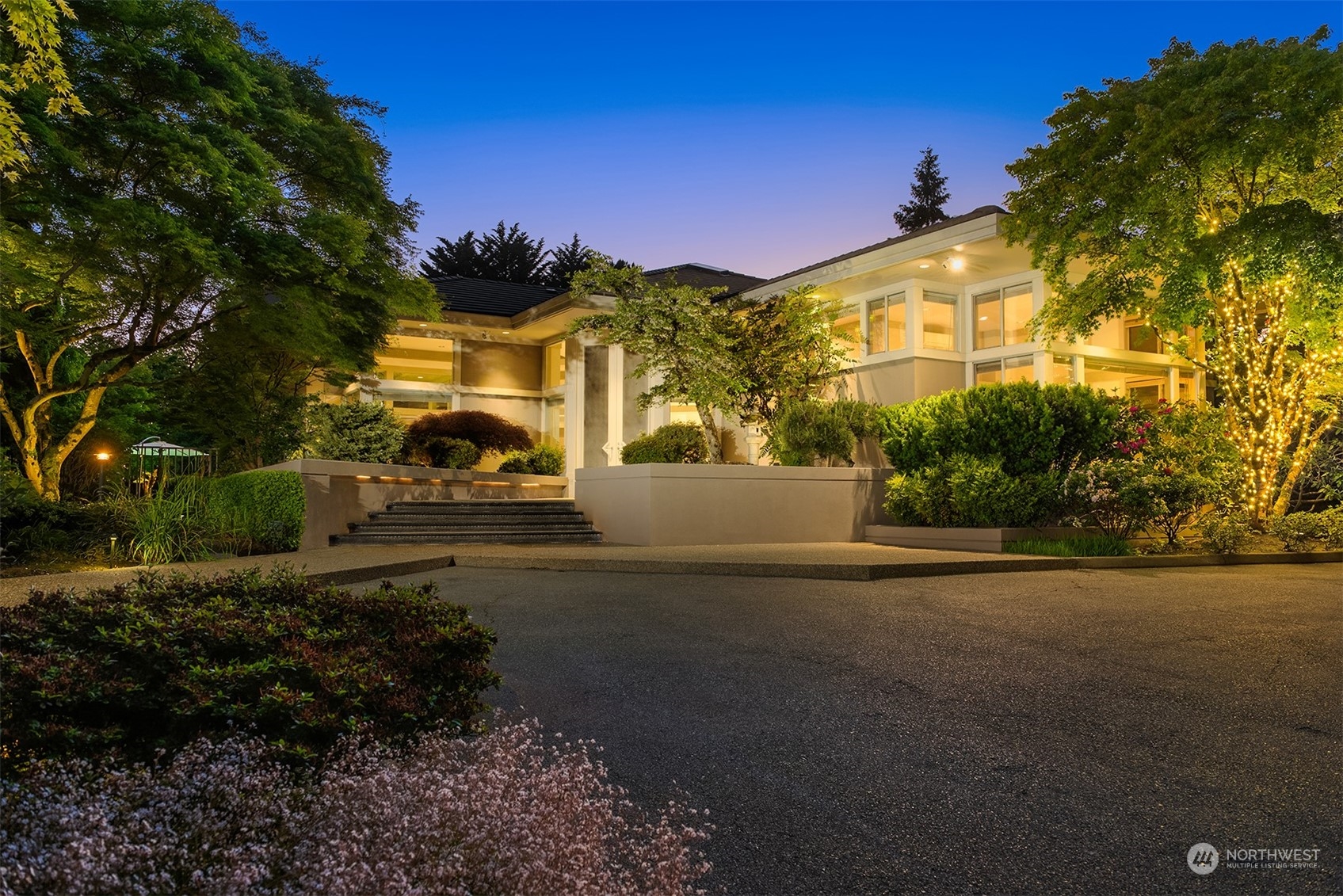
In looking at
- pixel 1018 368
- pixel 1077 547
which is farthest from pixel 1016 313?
pixel 1077 547

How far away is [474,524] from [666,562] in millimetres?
5820

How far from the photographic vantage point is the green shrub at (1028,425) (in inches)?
485

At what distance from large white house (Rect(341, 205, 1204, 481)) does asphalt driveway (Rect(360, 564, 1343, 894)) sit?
10.1m

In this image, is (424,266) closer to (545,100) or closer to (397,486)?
(545,100)

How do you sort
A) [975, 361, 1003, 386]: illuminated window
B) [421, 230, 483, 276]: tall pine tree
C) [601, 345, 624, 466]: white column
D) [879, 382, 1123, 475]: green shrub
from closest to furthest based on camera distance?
1. [879, 382, 1123, 475]: green shrub
2. [975, 361, 1003, 386]: illuminated window
3. [601, 345, 624, 466]: white column
4. [421, 230, 483, 276]: tall pine tree

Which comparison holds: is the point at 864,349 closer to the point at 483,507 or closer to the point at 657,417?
the point at 657,417

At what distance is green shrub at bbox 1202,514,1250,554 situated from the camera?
446 inches

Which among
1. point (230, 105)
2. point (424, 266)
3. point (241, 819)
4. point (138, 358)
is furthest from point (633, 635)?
point (424, 266)

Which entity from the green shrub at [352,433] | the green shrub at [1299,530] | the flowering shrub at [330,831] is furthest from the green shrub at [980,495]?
the flowering shrub at [330,831]

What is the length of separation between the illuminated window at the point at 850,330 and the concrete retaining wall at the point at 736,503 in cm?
404

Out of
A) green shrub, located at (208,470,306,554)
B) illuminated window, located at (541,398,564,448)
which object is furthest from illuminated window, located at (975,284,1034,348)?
green shrub, located at (208,470,306,554)

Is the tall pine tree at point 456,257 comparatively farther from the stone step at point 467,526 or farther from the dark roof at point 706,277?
the stone step at point 467,526

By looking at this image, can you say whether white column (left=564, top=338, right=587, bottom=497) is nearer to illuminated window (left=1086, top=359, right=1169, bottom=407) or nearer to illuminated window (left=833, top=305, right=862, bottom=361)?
illuminated window (left=833, top=305, right=862, bottom=361)

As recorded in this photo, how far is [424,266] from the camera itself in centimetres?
4306
